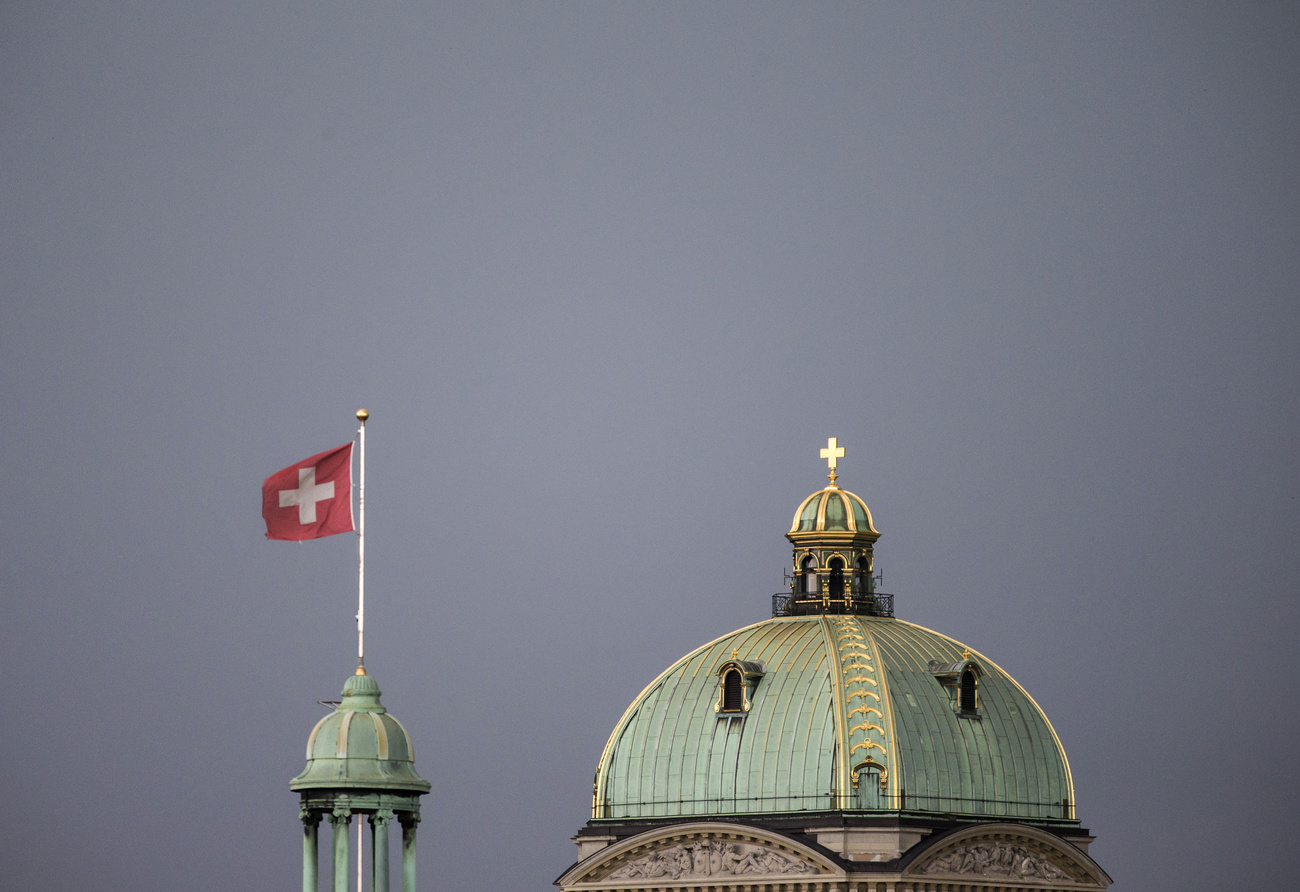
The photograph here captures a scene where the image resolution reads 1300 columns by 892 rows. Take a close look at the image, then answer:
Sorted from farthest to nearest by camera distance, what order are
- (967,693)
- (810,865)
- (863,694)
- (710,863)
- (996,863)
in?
(967,693) < (996,863) < (710,863) < (863,694) < (810,865)

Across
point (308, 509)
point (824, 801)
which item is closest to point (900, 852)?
point (824, 801)

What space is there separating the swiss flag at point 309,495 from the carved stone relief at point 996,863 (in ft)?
143

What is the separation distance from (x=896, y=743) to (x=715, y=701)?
8.08m

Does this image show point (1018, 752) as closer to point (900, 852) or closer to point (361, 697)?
point (900, 852)

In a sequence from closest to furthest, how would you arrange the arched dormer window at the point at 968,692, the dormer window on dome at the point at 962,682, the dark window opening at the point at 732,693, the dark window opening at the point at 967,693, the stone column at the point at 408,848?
the stone column at the point at 408,848, the dormer window on dome at the point at 962,682, the dark window opening at the point at 732,693, the arched dormer window at the point at 968,692, the dark window opening at the point at 967,693

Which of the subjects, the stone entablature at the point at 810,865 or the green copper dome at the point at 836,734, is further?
the green copper dome at the point at 836,734

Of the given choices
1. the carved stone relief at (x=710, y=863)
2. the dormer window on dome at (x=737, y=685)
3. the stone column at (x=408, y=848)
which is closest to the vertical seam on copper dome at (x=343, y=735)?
the stone column at (x=408, y=848)

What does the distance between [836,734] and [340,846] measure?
4673 centimetres

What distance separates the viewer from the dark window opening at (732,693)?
156875 mm

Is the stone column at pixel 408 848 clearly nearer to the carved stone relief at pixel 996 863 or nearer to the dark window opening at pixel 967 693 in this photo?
the carved stone relief at pixel 996 863

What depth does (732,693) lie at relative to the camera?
516ft

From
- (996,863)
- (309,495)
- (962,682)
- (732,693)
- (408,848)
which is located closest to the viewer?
(408,848)

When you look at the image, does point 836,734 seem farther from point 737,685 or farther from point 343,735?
point 343,735

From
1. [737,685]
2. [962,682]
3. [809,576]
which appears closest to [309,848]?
[737,685]
